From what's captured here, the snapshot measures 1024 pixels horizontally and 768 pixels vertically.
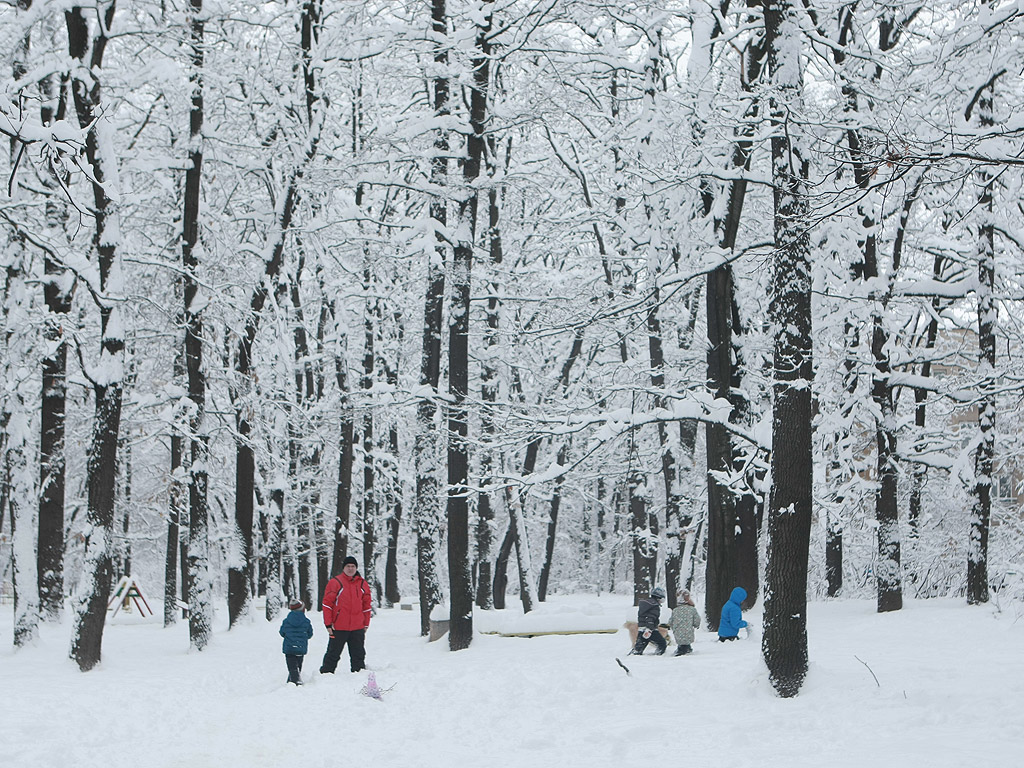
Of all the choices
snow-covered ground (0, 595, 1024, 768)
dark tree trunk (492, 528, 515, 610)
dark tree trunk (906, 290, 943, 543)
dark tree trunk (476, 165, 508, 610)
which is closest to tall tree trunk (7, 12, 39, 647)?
snow-covered ground (0, 595, 1024, 768)

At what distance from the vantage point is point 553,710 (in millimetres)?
10070

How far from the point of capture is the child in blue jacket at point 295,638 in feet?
42.5

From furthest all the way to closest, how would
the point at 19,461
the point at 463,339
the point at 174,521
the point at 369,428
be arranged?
the point at 369,428, the point at 174,521, the point at 463,339, the point at 19,461

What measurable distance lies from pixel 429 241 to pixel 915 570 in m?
12.7

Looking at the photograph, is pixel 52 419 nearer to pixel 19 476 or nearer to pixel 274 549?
pixel 19 476

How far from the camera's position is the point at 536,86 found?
18.1m

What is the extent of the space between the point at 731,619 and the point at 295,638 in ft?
22.2

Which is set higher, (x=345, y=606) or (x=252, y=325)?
(x=252, y=325)

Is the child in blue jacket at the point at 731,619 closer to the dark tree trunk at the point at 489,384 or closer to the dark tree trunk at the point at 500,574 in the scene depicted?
the dark tree trunk at the point at 489,384

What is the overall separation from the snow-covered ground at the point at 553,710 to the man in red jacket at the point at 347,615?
1.84 feet

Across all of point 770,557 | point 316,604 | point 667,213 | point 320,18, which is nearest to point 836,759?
point 770,557

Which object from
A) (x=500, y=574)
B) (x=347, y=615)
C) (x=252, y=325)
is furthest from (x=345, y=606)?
(x=500, y=574)

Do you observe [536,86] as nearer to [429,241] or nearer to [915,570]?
[429,241]

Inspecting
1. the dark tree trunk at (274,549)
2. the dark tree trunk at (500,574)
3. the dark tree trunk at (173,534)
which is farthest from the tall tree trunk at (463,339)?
the dark tree trunk at (500,574)
